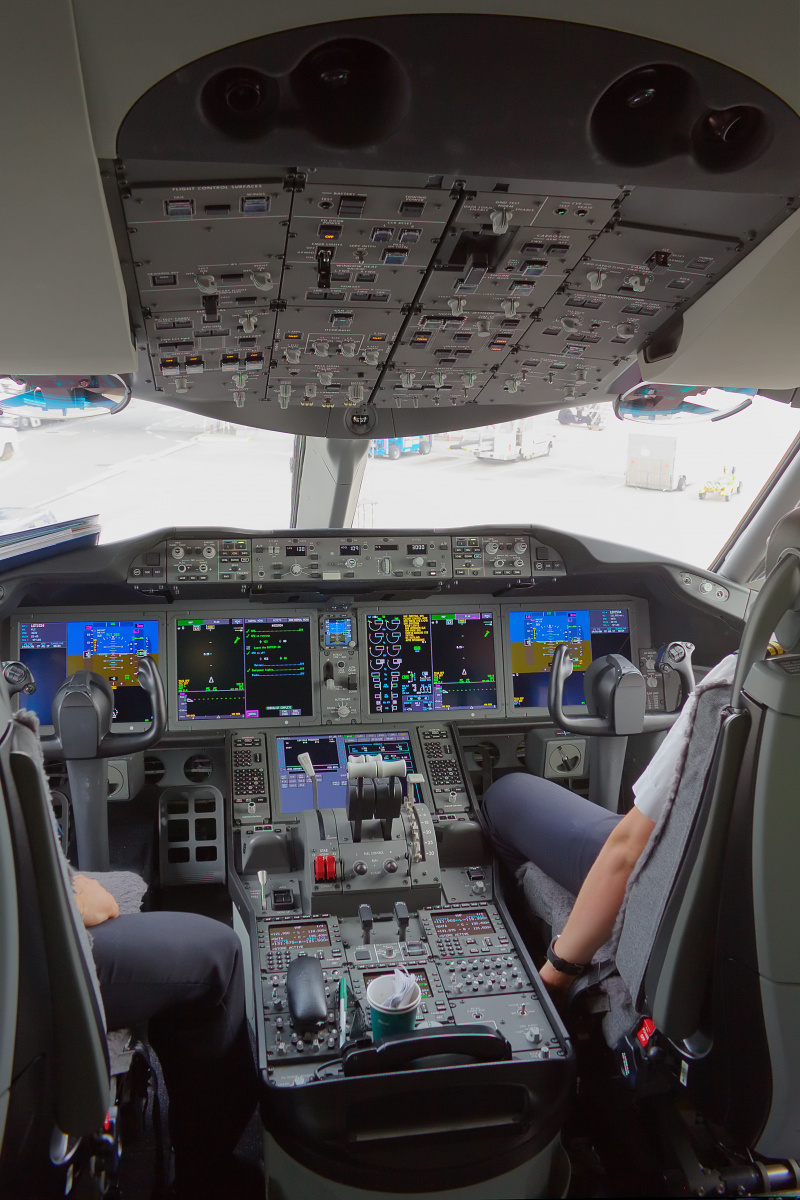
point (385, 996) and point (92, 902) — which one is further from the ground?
point (92, 902)

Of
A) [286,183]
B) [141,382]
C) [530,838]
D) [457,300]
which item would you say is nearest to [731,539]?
[530,838]

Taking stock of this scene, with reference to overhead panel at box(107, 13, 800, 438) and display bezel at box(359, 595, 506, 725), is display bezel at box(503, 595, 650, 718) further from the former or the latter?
overhead panel at box(107, 13, 800, 438)

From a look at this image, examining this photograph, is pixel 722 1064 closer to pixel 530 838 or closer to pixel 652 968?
pixel 652 968

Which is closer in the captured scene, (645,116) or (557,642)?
(645,116)

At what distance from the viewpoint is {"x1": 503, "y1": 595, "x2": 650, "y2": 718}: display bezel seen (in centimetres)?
299

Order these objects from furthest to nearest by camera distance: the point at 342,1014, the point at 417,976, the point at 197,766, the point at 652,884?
the point at 197,766 → the point at 417,976 → the point at 342,1014 → the point at 652,884

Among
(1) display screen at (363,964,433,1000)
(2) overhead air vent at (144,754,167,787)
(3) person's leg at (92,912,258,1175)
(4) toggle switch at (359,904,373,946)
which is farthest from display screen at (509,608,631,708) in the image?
(3) person's leg at (92,912,258,1175)

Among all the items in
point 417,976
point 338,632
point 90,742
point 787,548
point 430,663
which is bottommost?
point 417,976

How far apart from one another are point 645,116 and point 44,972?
139 cm

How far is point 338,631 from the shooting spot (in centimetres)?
292

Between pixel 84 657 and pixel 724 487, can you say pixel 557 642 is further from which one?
pixel 84 657

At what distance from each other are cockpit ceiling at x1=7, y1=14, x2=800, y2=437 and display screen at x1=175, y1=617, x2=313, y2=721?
964mm

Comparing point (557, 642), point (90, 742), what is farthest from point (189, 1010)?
point (557, 642)

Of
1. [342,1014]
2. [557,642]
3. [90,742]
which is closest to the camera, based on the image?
[342,1014]
